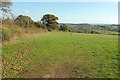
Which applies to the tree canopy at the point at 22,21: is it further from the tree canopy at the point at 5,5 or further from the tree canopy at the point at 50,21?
the tree canopy at the point at 50,21

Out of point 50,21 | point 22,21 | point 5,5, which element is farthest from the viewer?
point 50,21

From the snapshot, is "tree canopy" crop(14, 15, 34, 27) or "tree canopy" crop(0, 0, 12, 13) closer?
"tree canopy" crop(0, 0, 12, 13)

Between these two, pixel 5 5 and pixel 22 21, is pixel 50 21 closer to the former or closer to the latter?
pixel 22 21

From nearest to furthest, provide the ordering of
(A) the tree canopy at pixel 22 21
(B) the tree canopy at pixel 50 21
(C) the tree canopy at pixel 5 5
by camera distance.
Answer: (C) the tree canopy at pixel 5 5
(A) the tree canopy at pixel 22 21
(B) the tree canopy at pixel 50 21

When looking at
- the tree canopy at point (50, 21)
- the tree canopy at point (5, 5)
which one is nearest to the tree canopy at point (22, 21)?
the tree canopy at point (5, 5)

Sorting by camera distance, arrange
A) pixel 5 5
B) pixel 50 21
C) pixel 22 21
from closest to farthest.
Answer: pixel 5 5
pixel 22 21
pixel 50 21

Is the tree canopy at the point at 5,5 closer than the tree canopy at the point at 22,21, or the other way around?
the tree canopy at the point at 5,5

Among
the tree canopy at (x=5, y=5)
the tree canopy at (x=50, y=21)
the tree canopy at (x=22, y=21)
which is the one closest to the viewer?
the tree canopy at (x=5, y=5)

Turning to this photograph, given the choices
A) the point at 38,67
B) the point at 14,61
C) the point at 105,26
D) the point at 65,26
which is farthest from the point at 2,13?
the point at 105,26

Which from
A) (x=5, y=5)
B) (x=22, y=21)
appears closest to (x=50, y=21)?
(x=22, y=21)

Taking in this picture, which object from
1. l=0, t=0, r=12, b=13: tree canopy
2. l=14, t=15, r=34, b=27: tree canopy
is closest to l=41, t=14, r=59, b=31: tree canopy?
l=14, t=15, r=34, b=27: tree canopy

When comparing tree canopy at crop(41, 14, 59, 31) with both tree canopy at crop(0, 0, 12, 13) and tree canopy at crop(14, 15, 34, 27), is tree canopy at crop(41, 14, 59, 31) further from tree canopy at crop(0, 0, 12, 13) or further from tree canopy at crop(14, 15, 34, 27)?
tree canopy at crop(0, 0, 12, 13)

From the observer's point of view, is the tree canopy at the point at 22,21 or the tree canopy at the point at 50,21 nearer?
the tree canopy at the point at 22,21

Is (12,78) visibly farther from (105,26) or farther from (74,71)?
(105,26)
